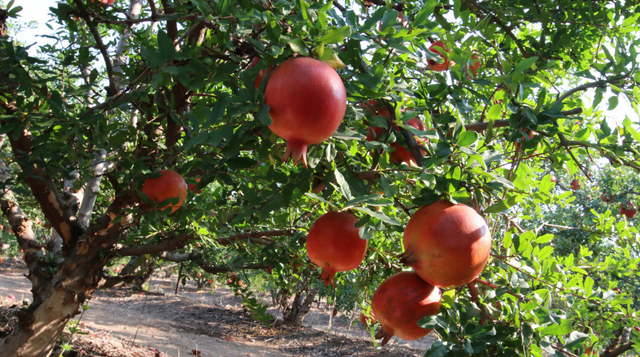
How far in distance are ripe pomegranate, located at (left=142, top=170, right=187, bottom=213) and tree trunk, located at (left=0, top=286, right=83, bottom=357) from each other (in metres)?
1.55

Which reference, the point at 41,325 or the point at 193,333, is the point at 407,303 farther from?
the point at 193,333

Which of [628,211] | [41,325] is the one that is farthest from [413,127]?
[628,211]

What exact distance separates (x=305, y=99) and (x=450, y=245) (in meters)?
0.45

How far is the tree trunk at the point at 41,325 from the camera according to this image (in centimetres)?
254

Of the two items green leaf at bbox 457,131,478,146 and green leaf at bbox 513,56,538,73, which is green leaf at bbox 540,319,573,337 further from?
green leaf at bbox 513,56,538,73

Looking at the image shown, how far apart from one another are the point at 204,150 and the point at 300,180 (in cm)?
93

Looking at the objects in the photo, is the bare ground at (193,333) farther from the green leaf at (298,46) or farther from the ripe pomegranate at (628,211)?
the green leaf at (298,46)

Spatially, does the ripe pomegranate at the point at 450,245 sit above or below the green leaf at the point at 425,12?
below

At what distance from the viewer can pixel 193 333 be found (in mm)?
8445

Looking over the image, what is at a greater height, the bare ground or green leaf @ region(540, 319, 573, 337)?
green leaf @ region(540, 319, 573, 337)

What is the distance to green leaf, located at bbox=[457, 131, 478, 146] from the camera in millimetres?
883

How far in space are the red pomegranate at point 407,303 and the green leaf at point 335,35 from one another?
663 mm

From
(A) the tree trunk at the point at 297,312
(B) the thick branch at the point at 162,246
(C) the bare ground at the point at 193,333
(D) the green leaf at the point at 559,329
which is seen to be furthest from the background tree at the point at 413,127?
(A) the tree trunk at the point at 297,312

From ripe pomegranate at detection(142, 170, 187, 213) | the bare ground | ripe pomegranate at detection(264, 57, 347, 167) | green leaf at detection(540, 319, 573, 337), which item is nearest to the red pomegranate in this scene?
green leaf at detection(540, 319, 573, 337)
